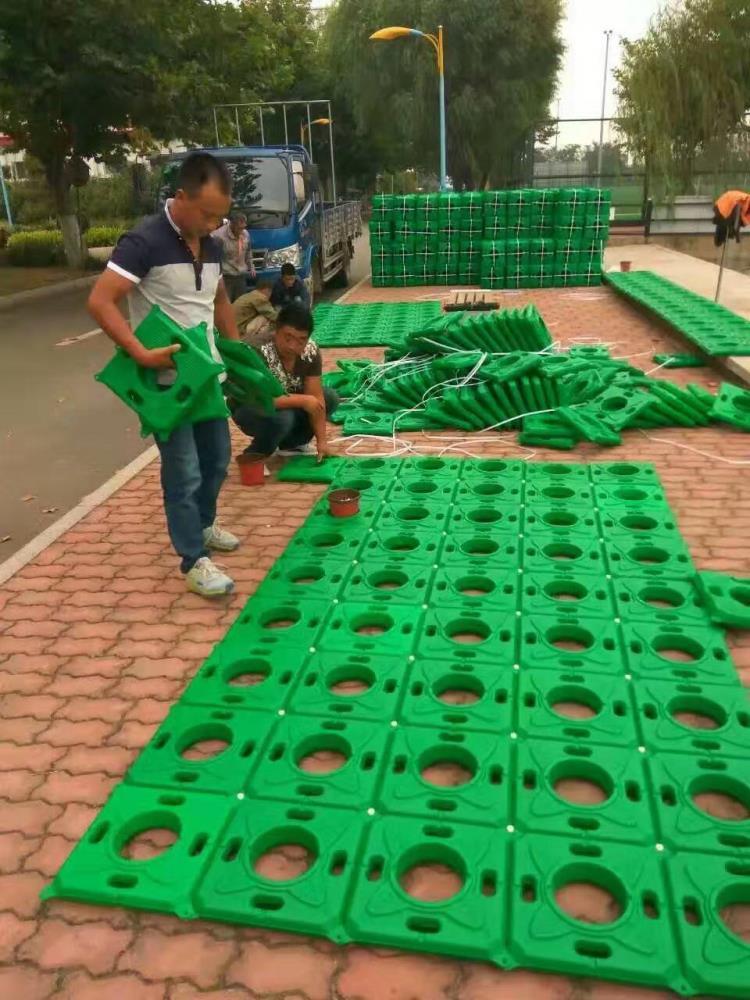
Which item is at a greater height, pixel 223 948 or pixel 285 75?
pixel 285 75

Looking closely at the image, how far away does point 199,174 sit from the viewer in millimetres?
3641

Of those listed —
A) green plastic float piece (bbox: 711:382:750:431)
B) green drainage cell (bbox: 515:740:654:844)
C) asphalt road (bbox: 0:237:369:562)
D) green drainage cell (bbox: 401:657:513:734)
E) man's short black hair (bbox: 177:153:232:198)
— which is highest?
man's short black hair (bbox: 177:153:232:198)

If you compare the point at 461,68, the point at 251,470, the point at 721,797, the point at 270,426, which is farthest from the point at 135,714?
the point at 461,68

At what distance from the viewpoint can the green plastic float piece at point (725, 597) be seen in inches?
152

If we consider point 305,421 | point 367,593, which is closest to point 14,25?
point 305,421

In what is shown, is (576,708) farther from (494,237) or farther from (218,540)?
(494,237)

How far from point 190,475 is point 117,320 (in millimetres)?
830

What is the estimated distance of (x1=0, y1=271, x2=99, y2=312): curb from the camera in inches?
693

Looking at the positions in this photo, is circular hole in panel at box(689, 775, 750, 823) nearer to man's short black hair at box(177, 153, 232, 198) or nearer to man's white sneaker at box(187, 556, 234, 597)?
man's white sneaker at box(187, 556, 234, 597)

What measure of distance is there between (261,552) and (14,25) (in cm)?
1552

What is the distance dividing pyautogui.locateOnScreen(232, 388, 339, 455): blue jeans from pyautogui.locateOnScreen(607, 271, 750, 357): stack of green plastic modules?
179 inches

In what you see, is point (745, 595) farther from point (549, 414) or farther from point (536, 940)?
point (549, 414)

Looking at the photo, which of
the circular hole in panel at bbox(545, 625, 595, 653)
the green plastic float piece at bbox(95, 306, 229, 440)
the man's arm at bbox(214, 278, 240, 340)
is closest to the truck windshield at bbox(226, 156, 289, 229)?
the man's arm at bbox(214, 278, 240, 340)

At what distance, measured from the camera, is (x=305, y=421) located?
6.30m
